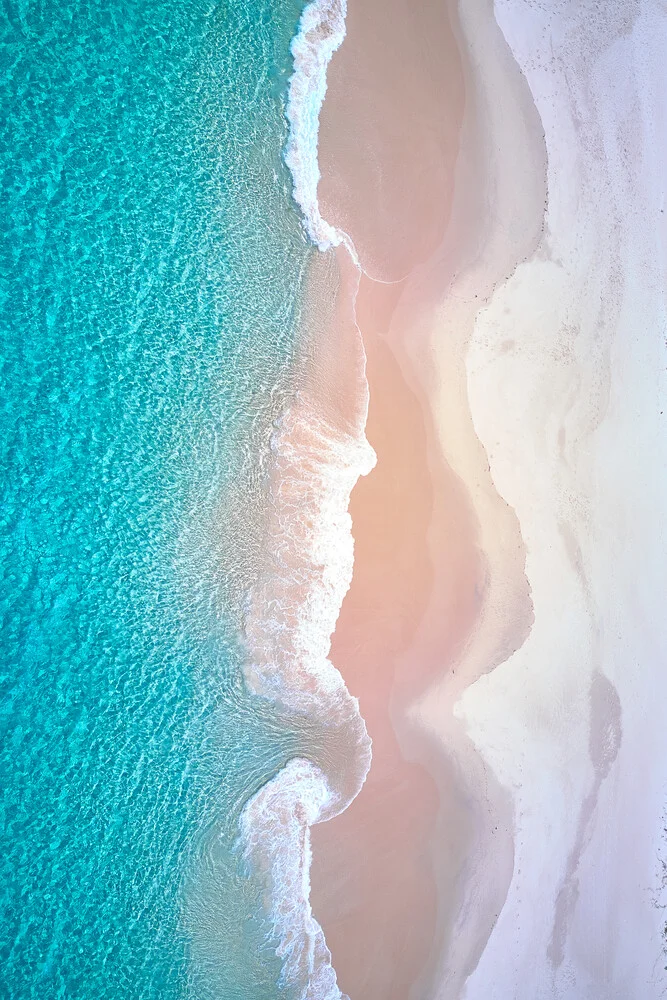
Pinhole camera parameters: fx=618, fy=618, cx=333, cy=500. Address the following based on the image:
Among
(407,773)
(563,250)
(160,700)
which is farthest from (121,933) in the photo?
(563,250)

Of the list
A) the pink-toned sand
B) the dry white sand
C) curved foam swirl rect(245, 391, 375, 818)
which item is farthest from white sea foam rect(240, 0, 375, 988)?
the dry white sand

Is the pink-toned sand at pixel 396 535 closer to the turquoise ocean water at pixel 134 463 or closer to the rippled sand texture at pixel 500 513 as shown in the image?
the rippled sand texture at pixel 500 513

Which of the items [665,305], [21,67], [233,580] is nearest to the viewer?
[21,67]

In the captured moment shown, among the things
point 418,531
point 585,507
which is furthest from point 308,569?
point 585,507

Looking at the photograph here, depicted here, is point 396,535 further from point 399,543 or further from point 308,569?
point 308,569

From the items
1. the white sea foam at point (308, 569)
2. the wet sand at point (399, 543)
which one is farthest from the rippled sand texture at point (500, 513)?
the white sea foam at point (308, 569)

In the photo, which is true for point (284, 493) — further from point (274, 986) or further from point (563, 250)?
point (274, 986)
